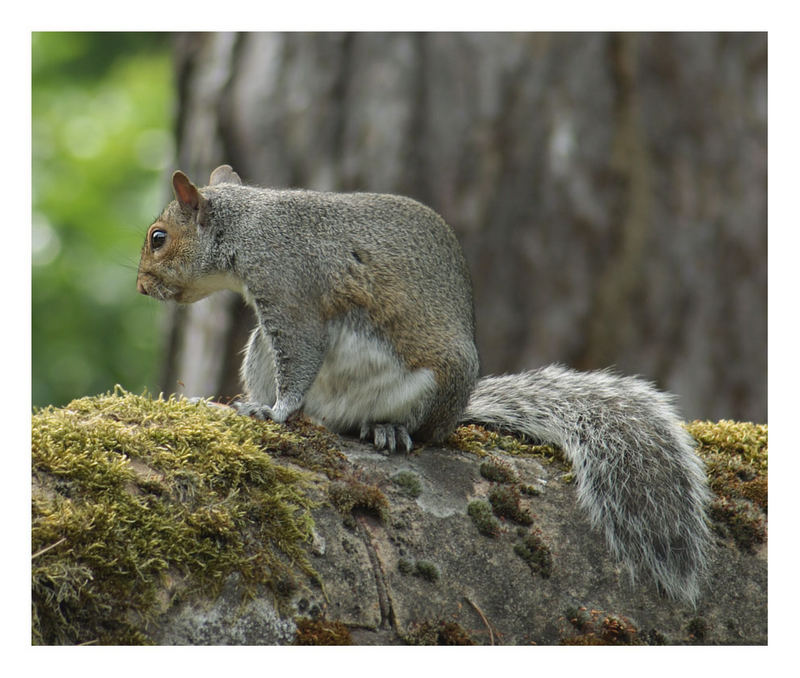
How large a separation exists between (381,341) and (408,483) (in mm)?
503

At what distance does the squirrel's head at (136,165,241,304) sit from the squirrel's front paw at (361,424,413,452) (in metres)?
0.71

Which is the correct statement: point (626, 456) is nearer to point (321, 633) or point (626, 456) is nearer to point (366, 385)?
point (366, 385)

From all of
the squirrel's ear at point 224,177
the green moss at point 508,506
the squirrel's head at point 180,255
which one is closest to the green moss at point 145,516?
the green moss at point 508,506

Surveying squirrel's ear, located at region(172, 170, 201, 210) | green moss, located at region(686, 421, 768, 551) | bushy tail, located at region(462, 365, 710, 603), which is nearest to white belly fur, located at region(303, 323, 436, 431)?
bushy tail, located at region(462, 365, 710, 603)

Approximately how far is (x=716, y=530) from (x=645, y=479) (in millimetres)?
249

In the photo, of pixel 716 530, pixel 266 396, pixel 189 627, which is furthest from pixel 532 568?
pixel 266 396

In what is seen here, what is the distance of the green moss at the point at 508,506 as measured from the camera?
2252 millimetres

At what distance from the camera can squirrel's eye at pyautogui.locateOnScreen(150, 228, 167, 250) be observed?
9.07 feet

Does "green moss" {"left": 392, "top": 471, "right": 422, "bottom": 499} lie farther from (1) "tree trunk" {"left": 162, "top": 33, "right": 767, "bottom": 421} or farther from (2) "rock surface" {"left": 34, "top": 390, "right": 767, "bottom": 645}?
(1) "tree trunk" {"left": 162, "top": 33, "right": 767, "bottom": 421}

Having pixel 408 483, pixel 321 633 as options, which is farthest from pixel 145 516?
pixel 408 483

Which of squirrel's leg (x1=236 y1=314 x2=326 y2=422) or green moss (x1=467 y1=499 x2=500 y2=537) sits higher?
squirrel's leg (x1=236 y1=314 x2=326 y2=422)

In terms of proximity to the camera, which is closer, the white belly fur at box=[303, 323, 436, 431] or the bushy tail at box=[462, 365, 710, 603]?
the bushy tail at box=[462, 365, 710, 603]

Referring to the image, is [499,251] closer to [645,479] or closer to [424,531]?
[645,479]

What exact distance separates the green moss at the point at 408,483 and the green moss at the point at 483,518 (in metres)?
0.14
